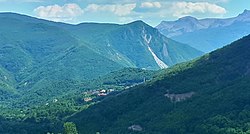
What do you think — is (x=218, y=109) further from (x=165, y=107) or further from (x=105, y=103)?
(x=105, y=103)

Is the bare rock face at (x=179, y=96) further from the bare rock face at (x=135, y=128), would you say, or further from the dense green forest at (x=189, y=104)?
the bare rock face at (x=135, y=128)

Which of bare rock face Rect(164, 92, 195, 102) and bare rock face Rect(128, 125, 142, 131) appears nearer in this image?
bare rock face Rect(128, 125, 142, 131)

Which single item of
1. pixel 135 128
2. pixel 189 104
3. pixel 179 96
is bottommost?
pixel 135 128

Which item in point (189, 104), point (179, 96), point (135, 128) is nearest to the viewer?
point (135, 128)

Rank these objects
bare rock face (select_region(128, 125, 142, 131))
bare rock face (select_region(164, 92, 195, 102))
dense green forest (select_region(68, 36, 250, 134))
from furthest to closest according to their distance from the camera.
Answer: bare rock face (select_region(164, 92, 195, 102))
bare rock face (select_region(128, 125, 142, 131))
dense green forest (select_region(68, 36, 250, 134))

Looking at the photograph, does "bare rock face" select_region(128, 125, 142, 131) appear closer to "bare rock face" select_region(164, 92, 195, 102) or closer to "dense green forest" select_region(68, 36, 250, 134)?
"dense green forest" select_region(68, 36, 250, 134)

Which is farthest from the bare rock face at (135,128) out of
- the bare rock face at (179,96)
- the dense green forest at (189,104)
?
the bare rock face at (179,96)

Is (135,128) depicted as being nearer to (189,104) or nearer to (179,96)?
(189,104)

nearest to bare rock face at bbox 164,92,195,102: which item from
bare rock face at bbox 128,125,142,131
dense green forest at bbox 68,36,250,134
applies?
dense green forest at bbox 68,36,250,134

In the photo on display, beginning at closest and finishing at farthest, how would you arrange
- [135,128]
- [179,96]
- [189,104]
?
[135,128]
[189,104]
[179,96]

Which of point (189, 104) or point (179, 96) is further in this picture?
point (179, 96)

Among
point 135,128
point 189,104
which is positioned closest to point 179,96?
point 189,104
